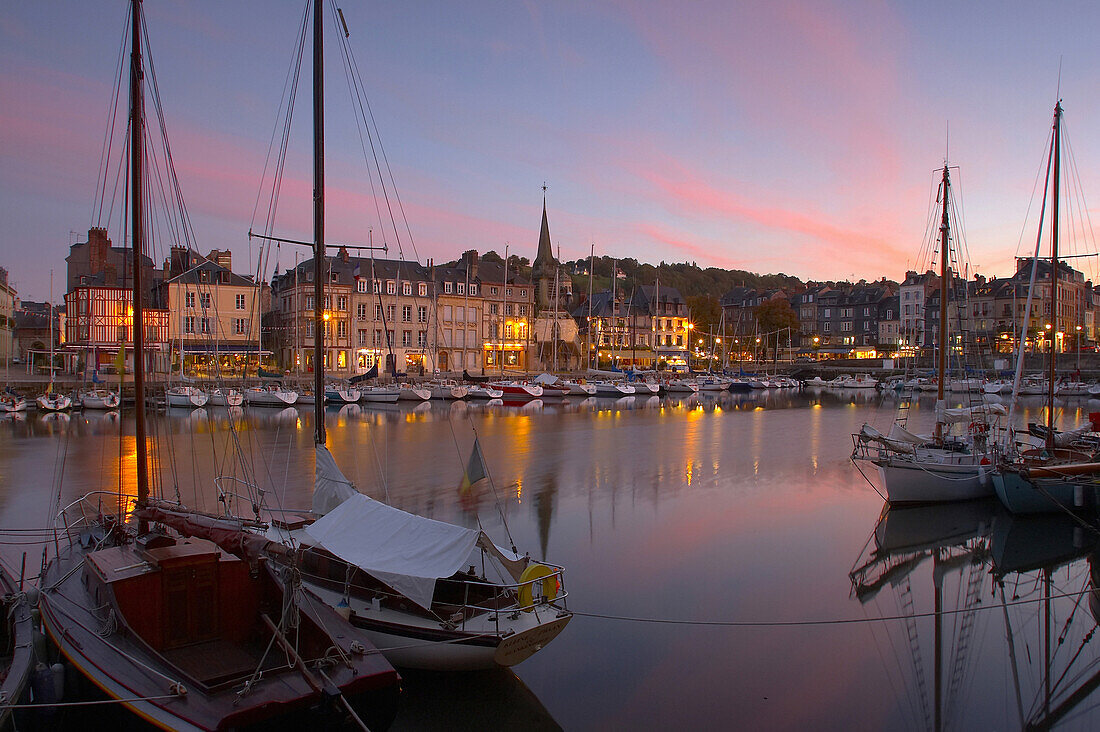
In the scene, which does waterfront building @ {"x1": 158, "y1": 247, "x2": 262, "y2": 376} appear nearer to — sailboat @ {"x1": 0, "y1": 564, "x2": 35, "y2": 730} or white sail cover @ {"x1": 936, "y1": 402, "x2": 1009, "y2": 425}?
white sail cover @ {"x1": 936, "y1": 402, "x2": 1009, "y2": 425}

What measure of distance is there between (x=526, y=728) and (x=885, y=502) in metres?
17.4

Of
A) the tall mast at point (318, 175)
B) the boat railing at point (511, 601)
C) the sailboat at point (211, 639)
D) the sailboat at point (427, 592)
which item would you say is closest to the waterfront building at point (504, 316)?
the tall mast at point (318, 175)

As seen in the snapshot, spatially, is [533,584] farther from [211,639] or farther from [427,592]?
[211,639]

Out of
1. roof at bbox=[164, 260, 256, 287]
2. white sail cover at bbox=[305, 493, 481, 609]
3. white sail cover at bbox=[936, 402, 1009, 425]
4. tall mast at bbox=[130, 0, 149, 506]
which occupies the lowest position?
white sail cover at bbox=[305, 493, 481, 609]

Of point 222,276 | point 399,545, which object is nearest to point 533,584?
point 399,545

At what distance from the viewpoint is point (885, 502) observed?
884 inches

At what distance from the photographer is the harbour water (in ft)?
32.8

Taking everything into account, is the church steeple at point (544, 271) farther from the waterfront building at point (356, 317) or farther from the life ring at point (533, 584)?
the life ring at point (533, 584)

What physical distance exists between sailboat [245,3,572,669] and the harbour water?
3.04 feet

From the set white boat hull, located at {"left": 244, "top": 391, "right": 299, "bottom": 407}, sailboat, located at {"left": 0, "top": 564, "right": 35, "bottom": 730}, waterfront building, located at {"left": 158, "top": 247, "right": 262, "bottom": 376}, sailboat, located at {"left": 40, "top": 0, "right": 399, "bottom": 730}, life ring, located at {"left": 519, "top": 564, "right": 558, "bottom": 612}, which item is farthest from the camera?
waterfront building, located at {"left": 158, "top": 247, "right": 262, "bottom": 376}

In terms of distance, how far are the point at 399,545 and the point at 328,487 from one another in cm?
414

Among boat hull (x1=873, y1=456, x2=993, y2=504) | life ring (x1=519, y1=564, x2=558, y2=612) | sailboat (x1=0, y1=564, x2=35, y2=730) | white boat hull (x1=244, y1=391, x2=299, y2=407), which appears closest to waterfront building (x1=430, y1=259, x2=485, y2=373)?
white boat hull (x1=244, y1=391, x2=299, y2=407)

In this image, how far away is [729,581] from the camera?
49.4 ft

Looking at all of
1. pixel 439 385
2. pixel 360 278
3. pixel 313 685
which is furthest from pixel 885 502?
pixel 360 278
